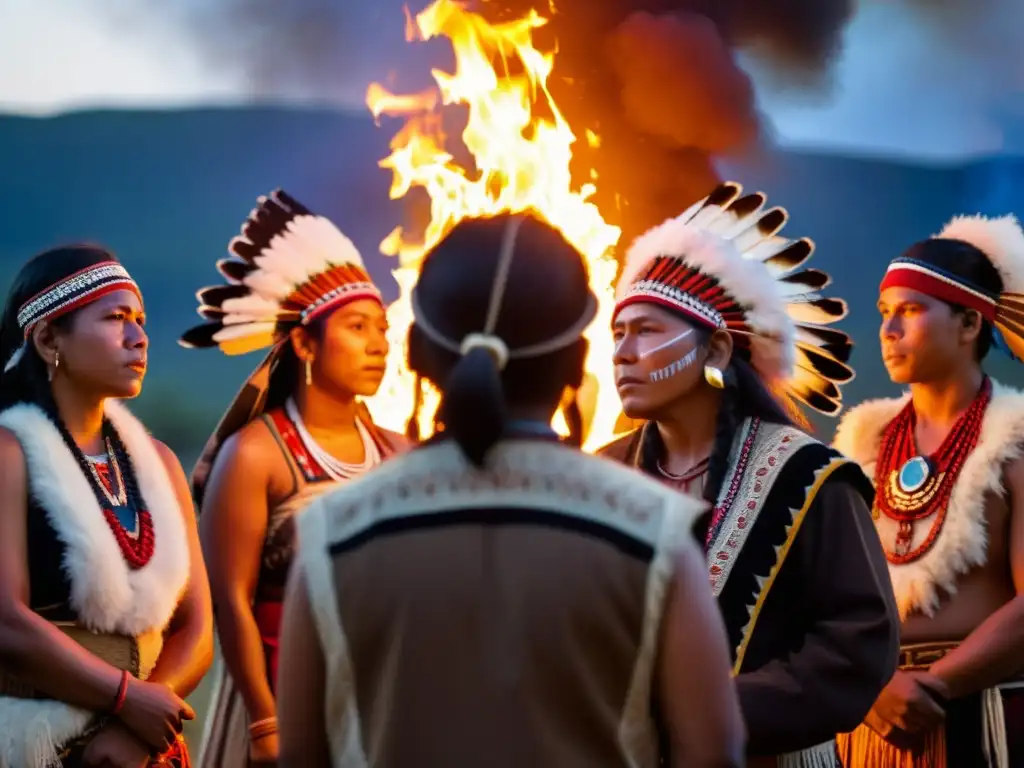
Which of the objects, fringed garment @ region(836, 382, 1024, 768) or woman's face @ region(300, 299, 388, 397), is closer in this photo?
fringed garment @ region(836, 382, 1024, 768)

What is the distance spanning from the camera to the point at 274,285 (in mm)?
3857

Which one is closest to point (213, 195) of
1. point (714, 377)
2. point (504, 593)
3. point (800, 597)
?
point (714, 377)

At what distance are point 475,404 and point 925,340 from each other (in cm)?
257

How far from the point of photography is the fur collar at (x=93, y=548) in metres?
3.01

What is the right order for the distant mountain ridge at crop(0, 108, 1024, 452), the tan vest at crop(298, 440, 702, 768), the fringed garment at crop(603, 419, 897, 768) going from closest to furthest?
1. the tan vest at crop(298, 440, 702, 768)
2. the fringed garment at crop(603, 419, 897, 768)
3. the distant mountain ridge at crop(0, 108, 1024, 452)

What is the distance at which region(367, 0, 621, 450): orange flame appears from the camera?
14.8ft

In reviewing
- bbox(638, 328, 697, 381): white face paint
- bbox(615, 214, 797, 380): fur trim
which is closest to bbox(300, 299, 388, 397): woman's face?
bbox(615, 214, 797, 380): fur trim

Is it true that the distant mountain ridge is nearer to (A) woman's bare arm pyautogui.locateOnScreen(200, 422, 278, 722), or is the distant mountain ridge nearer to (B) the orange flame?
(B) the orange flame

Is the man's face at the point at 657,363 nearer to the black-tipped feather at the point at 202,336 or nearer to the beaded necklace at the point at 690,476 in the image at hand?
the beaded necklace at the point at 690,476

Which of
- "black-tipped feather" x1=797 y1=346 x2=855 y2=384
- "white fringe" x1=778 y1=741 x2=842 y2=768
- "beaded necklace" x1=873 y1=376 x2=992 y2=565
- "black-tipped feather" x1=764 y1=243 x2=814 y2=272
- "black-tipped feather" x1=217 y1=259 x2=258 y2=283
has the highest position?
"black-tipped feather" x1=217 y1=259 x2=258 y2=283

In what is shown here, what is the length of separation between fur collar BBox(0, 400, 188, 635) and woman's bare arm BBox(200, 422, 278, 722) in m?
0.25

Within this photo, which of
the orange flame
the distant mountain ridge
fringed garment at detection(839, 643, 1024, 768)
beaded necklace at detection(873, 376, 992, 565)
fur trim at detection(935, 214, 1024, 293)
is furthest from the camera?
the distant mountain ridge

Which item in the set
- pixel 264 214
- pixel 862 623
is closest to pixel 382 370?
pixel 264 214

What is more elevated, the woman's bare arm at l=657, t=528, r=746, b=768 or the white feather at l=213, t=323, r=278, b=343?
the white feather at l=213, t=323, r=278, b=343
